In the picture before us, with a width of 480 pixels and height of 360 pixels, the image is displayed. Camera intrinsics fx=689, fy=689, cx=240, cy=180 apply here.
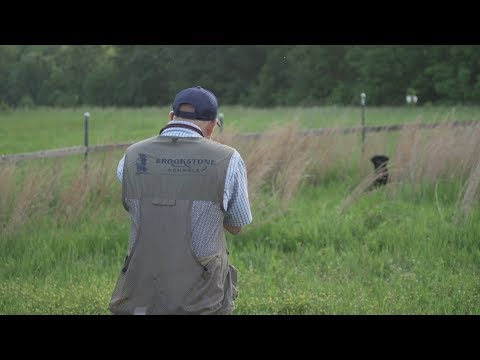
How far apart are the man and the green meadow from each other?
89.8 inches

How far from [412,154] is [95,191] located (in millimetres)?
4293

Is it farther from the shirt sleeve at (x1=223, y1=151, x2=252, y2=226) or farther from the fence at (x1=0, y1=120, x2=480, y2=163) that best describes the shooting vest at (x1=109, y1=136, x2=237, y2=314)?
the fence at (x1=0, y1=120, x2=480, y2=163)

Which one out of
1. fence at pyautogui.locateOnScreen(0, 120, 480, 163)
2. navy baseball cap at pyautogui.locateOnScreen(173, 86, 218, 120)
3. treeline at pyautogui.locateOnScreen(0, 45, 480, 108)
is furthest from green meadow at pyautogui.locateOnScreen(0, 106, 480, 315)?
treeline at pyautogui.locateOnScreen(0, 45, 480, 108)

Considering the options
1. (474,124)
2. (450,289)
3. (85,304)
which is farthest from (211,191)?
(474,124)

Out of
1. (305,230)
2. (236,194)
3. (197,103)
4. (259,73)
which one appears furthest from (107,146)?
(259,73)

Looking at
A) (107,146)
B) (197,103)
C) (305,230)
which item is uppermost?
(197,103)

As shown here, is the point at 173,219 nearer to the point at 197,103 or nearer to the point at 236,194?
the point at 236,194

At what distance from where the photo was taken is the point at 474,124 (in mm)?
10453

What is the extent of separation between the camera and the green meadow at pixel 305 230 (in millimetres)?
5617

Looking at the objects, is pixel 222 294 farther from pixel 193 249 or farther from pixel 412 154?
pixel 412 154

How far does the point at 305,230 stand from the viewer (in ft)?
24.7

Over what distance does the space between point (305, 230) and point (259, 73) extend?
106 ft

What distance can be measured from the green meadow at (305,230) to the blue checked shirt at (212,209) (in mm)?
2341

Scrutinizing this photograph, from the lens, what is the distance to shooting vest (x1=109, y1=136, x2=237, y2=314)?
3023 mm
